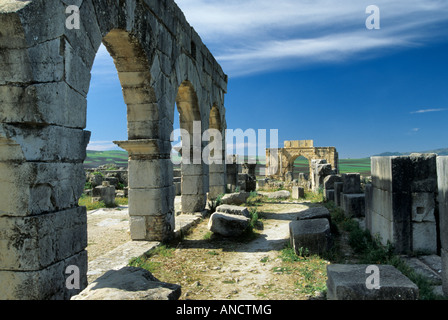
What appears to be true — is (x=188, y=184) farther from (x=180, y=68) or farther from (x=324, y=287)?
(x=324, y=287)

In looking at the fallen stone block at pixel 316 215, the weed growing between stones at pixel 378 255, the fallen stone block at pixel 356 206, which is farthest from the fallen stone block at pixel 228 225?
the fallen stone block at pixel 356 206

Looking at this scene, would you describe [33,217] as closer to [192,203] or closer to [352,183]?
[192,203]

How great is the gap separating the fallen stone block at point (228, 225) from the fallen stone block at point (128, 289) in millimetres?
3730

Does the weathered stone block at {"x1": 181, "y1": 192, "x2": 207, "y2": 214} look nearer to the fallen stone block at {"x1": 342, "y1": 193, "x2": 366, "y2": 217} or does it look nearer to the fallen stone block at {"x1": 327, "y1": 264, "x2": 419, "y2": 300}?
the fallen stone block at {"x1": 342, "y1": 193, "x2": 366, "y2": 217}

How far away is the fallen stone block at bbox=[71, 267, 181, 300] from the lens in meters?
2.82

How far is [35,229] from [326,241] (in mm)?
4293

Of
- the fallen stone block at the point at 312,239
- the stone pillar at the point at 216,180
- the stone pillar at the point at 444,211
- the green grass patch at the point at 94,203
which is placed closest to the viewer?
the stone pillar at the point at 444,211

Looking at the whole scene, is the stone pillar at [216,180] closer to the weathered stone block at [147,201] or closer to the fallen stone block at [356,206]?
the fallen stone block at [356,206]

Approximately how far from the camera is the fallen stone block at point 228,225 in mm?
7023

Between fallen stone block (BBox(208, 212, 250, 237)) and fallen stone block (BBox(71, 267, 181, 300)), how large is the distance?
3.73 m

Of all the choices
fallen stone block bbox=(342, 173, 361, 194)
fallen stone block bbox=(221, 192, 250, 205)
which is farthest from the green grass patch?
fallen stone block bbox=(342, 173, 361, 194)

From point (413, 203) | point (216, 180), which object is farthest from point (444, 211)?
point (216, 180)

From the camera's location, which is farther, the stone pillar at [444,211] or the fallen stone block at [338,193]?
the fallen stone block at [338,193]

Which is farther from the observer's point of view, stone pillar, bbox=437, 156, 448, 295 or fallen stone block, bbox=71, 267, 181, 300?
stone pillar, bbox=437, 156, 448, 295
